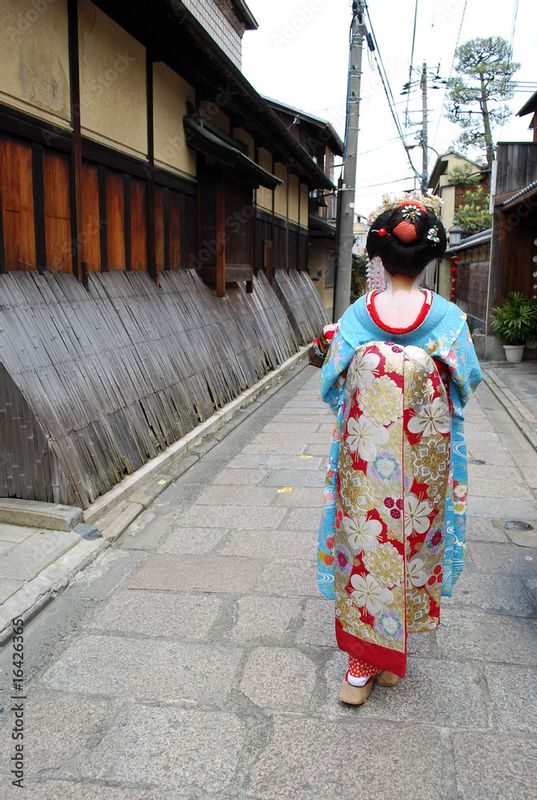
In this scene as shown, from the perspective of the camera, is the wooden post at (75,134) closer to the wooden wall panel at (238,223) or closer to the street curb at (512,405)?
the wooden wall panel at (238,223)

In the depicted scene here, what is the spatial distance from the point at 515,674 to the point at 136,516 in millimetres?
3440

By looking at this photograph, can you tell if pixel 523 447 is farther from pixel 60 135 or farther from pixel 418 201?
pixel 60 135

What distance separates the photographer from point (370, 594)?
327cm

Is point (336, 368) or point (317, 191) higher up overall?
point (317, 191)

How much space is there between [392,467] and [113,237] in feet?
18.5

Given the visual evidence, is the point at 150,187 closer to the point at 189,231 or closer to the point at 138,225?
the point at 138,225

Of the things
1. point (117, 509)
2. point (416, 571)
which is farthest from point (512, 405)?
point (416, 571)

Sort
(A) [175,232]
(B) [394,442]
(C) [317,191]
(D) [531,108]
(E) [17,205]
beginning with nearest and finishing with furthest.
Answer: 1. (B) [394,442]
2. (E) [17,205]
3. (A) [175,232]
4. (D) [531,108]
5. (C) [317,191]

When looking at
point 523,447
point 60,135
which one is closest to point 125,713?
point 60,135

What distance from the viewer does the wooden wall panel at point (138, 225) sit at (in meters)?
8.27

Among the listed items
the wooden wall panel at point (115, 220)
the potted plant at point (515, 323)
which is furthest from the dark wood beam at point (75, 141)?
the potted plant at point (515, 323)

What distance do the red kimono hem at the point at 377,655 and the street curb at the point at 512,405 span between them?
570 cm

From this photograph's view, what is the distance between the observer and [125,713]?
3.23 m

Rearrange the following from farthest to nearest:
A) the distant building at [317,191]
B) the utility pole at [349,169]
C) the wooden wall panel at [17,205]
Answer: the distant building at [317,191], the utility pole at [349,169], the wooden wall panel at [17,205]
